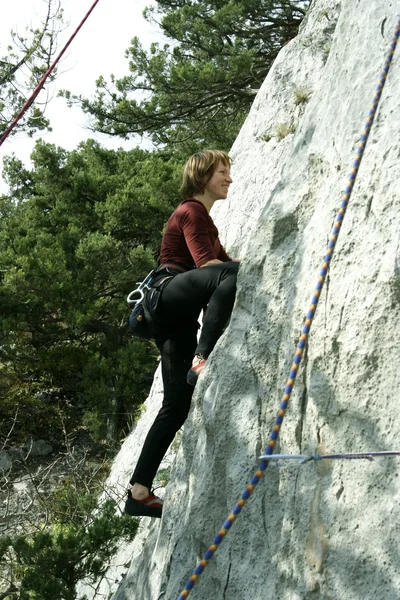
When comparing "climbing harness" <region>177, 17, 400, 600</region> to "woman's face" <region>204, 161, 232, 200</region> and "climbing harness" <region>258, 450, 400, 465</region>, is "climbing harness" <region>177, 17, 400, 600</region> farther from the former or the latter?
"woman's face" <region>204, 161, 232, 200</region>

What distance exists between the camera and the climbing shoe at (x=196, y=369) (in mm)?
3744

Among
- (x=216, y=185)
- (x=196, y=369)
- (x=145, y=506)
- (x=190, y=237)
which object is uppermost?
(x=216, y=185)

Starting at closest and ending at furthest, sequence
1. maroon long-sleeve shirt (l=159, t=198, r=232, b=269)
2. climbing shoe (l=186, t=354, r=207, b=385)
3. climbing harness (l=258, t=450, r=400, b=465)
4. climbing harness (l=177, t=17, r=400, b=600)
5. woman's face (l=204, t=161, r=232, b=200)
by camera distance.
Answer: climbing harness (l=258, t=450, r=400, b=465) < climbing harness (l=177, t=17, r=400, b=600) < climbing shoe (l=186, t=354, r=207, b=385) < maroon long-sleeve shirt (l=159, t=198, r=232, b=269) < woman's face (l=204, t=161, r=232, b=200)

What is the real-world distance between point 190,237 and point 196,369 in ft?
2.35

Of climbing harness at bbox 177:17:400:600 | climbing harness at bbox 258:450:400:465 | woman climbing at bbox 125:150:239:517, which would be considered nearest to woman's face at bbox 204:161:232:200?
woman climbing at bbox 125:150:239:517

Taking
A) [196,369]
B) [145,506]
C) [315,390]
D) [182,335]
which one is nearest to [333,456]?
[315,390]

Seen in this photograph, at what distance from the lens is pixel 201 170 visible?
4.23m

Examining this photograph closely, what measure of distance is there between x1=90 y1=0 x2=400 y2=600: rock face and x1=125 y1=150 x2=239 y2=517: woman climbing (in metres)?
0.24

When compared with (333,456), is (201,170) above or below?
above

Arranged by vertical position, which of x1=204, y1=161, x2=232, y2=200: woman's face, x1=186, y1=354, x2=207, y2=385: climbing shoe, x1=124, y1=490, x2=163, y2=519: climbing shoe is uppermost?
x1=204, y1=161, x2=232, y2=200: woman's face

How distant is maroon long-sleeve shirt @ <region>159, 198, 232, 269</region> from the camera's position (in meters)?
3.94

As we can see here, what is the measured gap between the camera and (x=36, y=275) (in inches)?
416

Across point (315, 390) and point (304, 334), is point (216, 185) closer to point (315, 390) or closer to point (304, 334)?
point (304, 334)

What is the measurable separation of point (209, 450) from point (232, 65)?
8.60m
